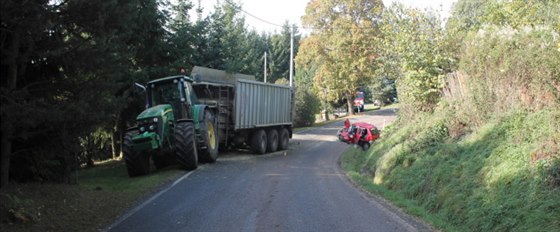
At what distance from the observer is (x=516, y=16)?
18.7 metres

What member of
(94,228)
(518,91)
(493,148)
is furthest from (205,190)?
(518,91)

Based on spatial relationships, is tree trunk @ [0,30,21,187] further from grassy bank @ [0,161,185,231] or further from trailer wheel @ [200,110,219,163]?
trailer wheel @ [200,110,219,163]

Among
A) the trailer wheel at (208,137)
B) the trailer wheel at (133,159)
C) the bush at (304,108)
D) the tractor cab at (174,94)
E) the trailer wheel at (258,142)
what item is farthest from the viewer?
the bush at (304,108)

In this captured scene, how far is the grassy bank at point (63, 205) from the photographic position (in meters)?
7.50

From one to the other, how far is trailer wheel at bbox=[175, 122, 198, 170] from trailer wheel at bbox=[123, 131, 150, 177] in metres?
0.94

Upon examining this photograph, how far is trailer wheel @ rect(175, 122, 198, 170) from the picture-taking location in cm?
1445

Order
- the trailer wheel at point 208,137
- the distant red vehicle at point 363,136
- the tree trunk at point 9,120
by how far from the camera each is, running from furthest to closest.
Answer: the distant red vehicle at point 363,136 < the trailer wheel at point 208,137 < the tree trunk at point 9,120

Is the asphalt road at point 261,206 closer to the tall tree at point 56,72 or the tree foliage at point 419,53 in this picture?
the tall tree at point 56,72


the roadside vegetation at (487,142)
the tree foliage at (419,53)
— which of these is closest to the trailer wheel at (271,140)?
the tree foliage at (419,53)

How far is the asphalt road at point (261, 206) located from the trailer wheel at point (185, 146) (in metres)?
0.42

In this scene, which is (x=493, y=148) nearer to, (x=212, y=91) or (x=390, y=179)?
(x=390, y=179)

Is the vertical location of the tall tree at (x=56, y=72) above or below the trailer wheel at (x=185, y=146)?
above

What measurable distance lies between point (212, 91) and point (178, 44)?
2.95m

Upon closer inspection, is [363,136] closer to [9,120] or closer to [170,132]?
[170,132]
